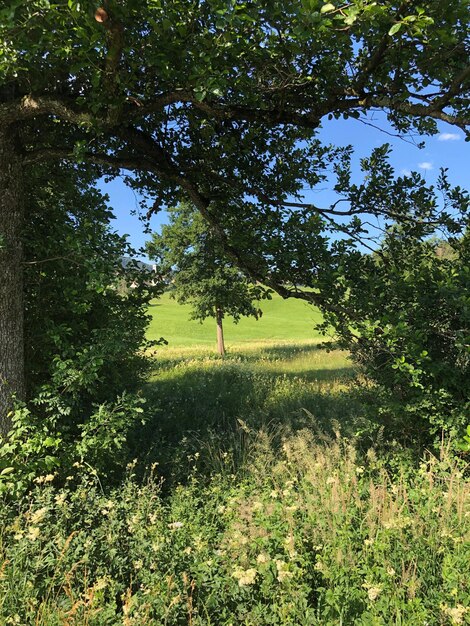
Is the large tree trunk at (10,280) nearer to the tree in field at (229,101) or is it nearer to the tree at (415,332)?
the tree in field at (229,101)

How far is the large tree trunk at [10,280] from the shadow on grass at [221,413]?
1.53 m

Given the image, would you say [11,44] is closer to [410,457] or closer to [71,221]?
[71,221]

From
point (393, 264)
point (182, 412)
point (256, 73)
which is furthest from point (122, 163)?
point (182, 412)

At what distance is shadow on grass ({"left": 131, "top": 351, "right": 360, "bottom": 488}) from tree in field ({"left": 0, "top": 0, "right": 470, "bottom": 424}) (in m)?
2.31

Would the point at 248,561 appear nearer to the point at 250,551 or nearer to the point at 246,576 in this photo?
the point at 250,551

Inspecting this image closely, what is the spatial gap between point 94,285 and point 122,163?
1.90 metres

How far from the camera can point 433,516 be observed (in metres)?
3.59

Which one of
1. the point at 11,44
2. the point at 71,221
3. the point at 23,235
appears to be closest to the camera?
the point at 11,44

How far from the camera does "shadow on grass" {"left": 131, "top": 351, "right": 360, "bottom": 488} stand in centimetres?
577

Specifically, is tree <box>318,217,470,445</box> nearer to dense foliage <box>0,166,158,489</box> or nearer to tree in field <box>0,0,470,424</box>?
tree in field <box>0,0,470,424</box>

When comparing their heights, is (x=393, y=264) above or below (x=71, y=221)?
below

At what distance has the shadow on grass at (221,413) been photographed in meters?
5.77

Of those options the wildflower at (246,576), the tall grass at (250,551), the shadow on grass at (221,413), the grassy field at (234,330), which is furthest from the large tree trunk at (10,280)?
the grassy field at (234,330)

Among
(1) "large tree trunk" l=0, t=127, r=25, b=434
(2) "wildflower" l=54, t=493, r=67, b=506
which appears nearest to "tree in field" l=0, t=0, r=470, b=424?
(1) "large tree trunk" l=0, t=127, r=25, b=434
